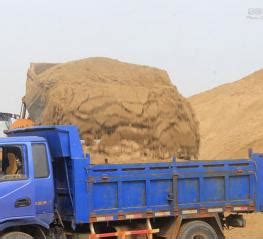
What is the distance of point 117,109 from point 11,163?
91.9 inches

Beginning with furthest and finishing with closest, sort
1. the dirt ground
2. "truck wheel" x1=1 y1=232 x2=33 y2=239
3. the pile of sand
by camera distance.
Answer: the pile of sand < the dirt ground < "truck wheel" x1=1 y1=232 x2=33 y2=239

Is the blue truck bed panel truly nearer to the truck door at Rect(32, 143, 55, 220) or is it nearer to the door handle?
the truck door at Rect(32, 143, 55, 220)

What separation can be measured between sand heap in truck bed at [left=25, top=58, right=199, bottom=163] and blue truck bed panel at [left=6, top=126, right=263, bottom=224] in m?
1.04

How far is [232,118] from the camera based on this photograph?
33688 millimetres

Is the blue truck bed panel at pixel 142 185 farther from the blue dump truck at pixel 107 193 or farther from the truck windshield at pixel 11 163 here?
the truck windshield at pixel 11 163

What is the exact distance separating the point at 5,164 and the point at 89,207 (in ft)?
4.30

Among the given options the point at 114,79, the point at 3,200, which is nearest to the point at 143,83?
the point at 114,79

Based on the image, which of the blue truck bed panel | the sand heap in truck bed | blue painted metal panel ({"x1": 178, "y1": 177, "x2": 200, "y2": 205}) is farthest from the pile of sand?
blue painted metal panel ({"x1": 178, "y1": 177, "x2": 200, "y2": 205})

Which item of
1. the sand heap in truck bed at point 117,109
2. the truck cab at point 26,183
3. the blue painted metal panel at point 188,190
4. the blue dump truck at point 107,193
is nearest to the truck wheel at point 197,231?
the blue dump truck at point 107,193

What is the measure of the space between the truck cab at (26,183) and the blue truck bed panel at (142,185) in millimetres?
327

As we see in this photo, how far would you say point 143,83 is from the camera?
1082 cm

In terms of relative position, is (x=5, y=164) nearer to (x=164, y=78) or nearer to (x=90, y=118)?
(x=90, y=118)

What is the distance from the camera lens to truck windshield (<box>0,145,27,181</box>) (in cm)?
779

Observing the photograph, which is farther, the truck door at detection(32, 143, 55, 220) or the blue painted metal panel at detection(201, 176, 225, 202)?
the blue painted metal panel at detection(201, 176, 225, 202)
